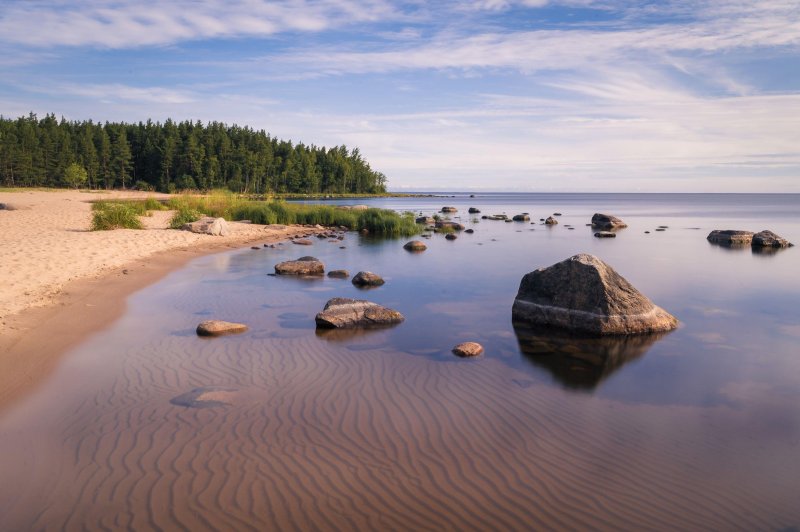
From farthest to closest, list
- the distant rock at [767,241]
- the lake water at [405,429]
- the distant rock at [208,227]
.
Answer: the distant rock at [767,241]
the distant rock at [208,227]
the lake water at [405,429]

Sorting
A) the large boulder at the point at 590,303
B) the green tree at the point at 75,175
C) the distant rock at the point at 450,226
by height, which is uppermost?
the green tree at the point at 75,175

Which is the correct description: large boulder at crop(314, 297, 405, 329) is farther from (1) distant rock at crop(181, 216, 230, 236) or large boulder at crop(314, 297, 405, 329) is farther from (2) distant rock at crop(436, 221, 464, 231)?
(2) distant rock at crop(436, 221, 464, 231)

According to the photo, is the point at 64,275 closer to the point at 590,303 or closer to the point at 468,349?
the point at 468,349

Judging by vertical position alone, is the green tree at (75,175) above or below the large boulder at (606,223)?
above

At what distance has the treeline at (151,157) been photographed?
276 feet

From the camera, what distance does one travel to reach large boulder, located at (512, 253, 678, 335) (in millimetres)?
11812

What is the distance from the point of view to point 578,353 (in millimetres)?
10742

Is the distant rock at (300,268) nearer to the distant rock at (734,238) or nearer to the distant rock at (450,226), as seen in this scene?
the distant rock at (450,226)

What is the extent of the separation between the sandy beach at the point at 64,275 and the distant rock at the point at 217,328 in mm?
2276

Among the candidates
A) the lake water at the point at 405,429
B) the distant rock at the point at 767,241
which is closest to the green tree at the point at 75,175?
the lake water at the point at 405,429

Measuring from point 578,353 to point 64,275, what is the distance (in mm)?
14035

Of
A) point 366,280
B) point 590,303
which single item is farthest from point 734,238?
point 590,303

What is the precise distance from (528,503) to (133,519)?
386cm

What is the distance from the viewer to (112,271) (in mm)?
17203
